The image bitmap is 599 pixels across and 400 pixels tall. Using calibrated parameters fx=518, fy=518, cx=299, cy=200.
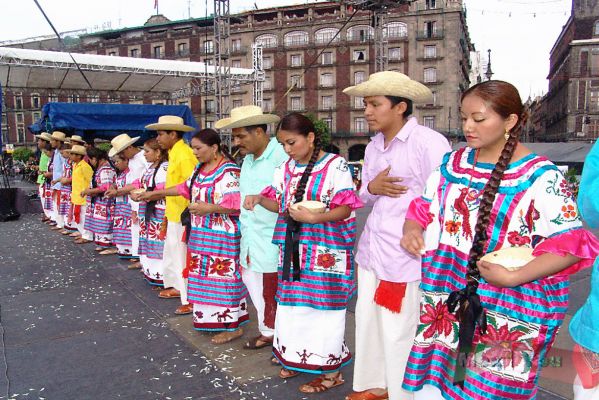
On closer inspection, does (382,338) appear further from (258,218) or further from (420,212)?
(258,218)

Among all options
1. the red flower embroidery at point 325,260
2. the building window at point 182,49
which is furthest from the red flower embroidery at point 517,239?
the building window at point 182,49

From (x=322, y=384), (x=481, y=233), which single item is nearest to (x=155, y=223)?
(x=322, y=384)

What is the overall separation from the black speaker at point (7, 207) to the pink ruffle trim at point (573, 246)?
12424mm

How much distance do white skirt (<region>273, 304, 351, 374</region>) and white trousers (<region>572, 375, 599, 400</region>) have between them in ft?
5.44

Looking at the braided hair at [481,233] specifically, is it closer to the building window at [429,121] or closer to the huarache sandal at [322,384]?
the huarache sandal at [322,384]

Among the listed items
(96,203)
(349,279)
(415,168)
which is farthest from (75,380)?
(96,203)

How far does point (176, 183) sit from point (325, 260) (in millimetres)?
2274

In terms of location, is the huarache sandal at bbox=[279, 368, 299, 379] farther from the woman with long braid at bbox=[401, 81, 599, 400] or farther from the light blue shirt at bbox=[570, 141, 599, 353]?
the light blue shirt at bbox=[570, 141, 599, 353]

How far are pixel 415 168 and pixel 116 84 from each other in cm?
1733

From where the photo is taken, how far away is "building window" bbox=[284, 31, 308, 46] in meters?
45.3

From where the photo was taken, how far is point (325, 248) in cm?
318

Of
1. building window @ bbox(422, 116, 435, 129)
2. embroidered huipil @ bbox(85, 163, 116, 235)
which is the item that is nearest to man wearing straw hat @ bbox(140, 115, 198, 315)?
embroidered huipil @ bbox(85, 163, 116, 235)

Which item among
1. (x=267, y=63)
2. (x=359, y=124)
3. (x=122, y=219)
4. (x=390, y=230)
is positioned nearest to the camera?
(x=390, y=230)

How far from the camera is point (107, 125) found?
9.44 meters
